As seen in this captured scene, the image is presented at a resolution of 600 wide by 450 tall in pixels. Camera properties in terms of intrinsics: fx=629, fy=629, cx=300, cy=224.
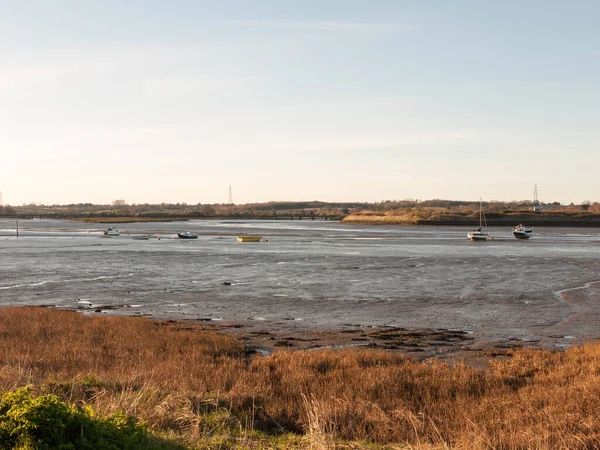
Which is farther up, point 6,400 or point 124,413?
point 6,400

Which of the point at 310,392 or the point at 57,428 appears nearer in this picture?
the point at 57,428

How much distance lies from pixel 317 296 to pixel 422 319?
849 cm

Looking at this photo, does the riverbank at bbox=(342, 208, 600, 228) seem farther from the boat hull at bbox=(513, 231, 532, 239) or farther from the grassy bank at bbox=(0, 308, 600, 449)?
the grassy bank at bbox=(0, 308, 600, 449)

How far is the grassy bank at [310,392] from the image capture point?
402 inches

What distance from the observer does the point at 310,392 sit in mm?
13828

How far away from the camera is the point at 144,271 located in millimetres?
48250

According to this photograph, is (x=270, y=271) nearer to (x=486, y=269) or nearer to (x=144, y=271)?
(x=144, y=271)

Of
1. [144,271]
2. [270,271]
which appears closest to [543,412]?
[270,271]

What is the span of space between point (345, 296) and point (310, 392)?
20515 millimetres

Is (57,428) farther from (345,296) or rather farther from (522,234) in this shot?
(522,234)

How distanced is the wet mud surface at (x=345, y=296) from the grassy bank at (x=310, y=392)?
11.0ft

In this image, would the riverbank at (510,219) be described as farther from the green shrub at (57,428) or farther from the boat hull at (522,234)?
the green shrub at (57,428)

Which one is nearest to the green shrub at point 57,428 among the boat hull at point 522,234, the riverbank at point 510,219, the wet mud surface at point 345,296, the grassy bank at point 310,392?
the grassy bank at point 310,392

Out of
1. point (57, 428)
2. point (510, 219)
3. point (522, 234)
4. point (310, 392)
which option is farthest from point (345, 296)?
point (510, 219)
